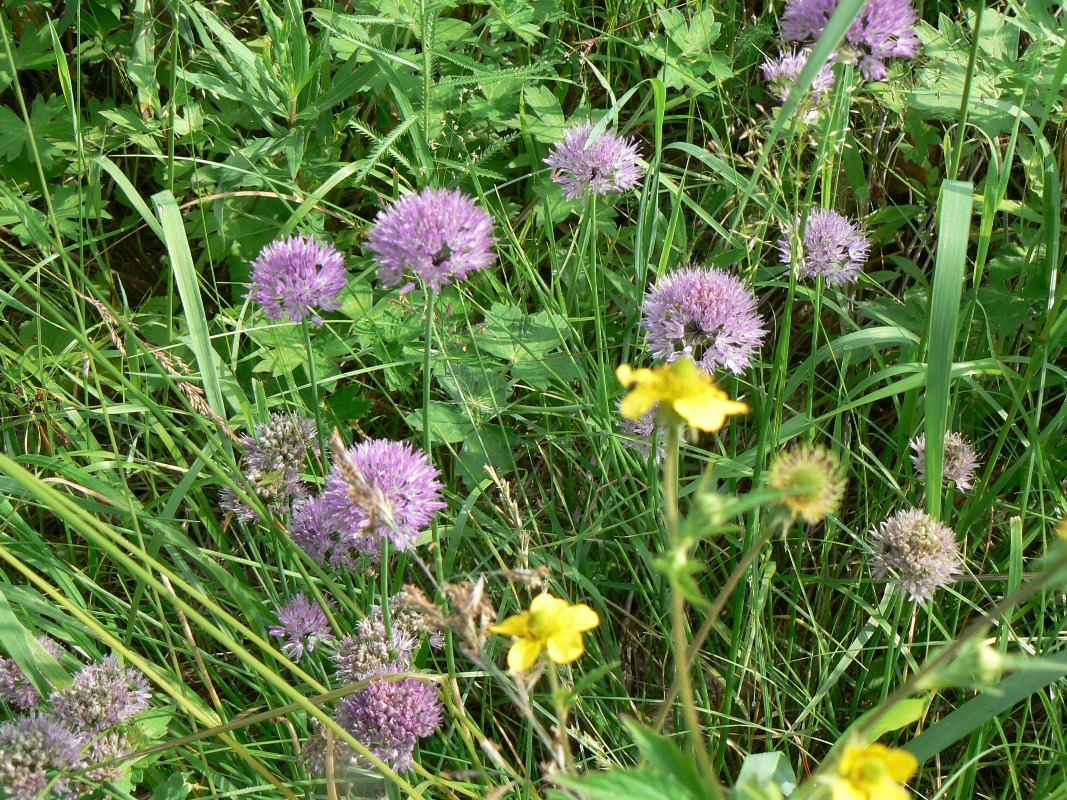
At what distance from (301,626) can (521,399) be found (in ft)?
2.06

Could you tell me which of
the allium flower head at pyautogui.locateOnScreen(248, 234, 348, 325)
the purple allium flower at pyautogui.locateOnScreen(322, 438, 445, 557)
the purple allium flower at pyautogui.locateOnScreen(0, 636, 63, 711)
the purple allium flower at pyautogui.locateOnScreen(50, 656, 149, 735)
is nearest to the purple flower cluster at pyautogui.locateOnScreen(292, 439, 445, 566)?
the purple allium flower at pyautogui.locateOnScreen(322, 438, 445, 557)

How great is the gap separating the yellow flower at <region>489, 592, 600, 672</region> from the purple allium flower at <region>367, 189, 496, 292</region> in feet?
1.59

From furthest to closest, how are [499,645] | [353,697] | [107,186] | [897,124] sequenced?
[107,186] → [897,124] → [499,645] → [353,697]

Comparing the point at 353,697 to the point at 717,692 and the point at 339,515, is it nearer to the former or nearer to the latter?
the point at 339,515

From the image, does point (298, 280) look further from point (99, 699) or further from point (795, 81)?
point (795, 81)

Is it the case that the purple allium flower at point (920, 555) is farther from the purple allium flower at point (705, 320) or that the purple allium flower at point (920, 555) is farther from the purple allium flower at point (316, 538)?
the purple allium flower at point (316, 538)

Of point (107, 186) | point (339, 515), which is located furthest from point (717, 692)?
point (107, 186)

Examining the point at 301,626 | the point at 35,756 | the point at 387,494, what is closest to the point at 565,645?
the point at 387,494

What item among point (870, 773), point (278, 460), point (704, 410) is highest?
point (704, 410)

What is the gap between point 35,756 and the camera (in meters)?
1.21

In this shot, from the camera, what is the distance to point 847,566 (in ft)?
6.06

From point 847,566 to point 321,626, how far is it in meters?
1.02

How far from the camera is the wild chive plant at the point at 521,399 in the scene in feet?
4.35

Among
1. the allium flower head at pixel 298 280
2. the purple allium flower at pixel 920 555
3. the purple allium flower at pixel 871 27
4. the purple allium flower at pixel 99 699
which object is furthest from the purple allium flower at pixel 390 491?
the purple allium flower at pixel 871 27
